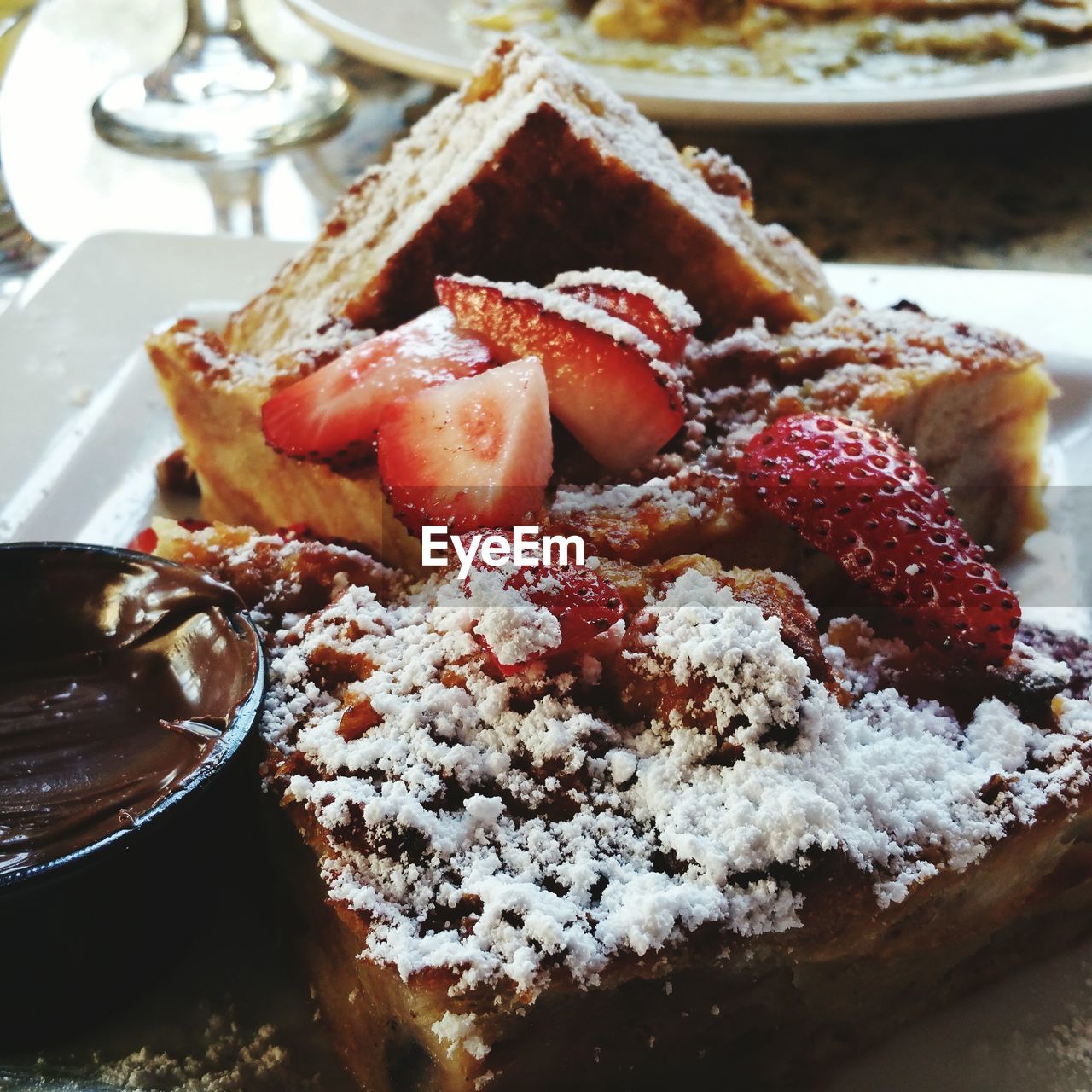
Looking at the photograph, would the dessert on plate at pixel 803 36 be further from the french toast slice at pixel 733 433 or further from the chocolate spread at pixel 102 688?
the chocolate spread at pixel 102 688

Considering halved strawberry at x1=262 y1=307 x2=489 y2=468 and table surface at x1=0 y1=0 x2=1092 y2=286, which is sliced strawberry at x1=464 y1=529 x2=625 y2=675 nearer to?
halved strawberry at x1=262 y1=307 x2=489 y2=468

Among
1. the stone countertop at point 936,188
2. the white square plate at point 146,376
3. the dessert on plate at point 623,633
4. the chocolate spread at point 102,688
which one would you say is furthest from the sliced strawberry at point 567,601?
the stone countertop at point 936,188

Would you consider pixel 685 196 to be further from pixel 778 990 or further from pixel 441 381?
pixel 778 990

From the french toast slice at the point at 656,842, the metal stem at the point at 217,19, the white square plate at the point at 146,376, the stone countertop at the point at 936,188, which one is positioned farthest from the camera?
the metal stem at the point at 217,19

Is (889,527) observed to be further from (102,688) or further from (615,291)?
(102,688)

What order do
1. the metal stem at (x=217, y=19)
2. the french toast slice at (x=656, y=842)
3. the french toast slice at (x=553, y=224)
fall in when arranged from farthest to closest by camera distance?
the metal stem at (x=217, y=19)
the french toast slice at (x=553, y=224)
the french toast slice at (x=656, y=842)

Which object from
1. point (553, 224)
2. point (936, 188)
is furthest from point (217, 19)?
point (553, 224)
